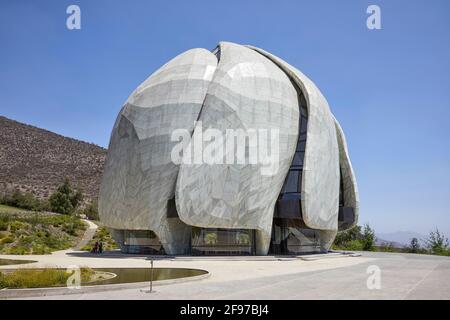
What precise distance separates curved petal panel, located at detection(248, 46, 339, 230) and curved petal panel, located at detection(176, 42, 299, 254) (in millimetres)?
1394

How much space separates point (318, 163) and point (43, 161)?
76.2 metres

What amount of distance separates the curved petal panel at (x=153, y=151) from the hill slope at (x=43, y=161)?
54620 mm

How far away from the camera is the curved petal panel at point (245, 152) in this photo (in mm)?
26781

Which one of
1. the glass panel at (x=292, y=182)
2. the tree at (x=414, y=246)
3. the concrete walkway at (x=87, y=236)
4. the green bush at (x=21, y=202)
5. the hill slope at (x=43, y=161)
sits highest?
the hill slope at (x=43, y=161)

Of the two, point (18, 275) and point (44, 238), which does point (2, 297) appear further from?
point (44, 238)

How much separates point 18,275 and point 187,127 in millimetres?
16822

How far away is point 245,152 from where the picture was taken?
92.7 ft

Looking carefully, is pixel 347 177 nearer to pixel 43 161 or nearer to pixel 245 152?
pixel 245 152

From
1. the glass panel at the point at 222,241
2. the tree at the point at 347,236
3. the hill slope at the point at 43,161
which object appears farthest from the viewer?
the hill slope at the point at 43,161

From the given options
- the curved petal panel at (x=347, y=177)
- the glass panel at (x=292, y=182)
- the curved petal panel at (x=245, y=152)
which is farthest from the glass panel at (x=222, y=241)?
the curved petal panel at (x=347, y=177)

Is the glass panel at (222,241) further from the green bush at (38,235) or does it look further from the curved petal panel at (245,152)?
the green bush at (38,235)

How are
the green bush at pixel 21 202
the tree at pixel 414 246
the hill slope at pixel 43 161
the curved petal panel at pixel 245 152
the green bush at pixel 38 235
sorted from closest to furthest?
the curved petal panel at pixel 245 152, the green bush at pixel 38 235, the tree at pixel 414 246, the green bush at pixel 21 202, the hill slope at pixel 43 161

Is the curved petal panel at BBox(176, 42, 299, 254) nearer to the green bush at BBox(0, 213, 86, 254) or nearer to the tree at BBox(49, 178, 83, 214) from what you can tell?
the green bush at BBox(0, 213, 86, 254)
